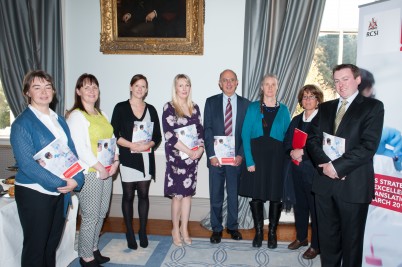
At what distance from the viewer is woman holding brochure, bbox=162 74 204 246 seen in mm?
3496

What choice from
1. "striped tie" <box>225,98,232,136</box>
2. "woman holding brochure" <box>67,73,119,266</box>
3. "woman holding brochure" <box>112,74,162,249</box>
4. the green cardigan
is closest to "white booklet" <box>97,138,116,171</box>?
"woman holding brochure" <box>67,73,119,266</box>

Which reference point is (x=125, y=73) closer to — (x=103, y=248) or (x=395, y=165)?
(x=103, y=248)

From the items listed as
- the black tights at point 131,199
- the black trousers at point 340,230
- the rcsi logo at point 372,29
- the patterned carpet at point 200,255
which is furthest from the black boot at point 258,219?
the rcsi logo at point 372,29

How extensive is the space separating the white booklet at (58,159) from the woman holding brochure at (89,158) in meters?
0.32

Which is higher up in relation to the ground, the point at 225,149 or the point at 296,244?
the point at 225,149

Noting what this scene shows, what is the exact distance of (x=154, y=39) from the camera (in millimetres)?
4387

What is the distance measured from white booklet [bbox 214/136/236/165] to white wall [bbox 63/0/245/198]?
87 centimetres

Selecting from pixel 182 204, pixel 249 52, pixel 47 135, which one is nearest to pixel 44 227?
pixel 47 135

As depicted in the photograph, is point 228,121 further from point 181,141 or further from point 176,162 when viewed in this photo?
point 176,162

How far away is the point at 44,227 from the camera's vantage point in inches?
92.7

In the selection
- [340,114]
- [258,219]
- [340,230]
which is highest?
[340,114]

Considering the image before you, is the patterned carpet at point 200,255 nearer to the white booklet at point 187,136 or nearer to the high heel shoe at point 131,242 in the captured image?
the high heel shoe at point 131,242

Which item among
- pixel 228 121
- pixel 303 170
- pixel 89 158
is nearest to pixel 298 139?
pixel 303 170

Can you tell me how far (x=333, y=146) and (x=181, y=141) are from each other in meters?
1.49
